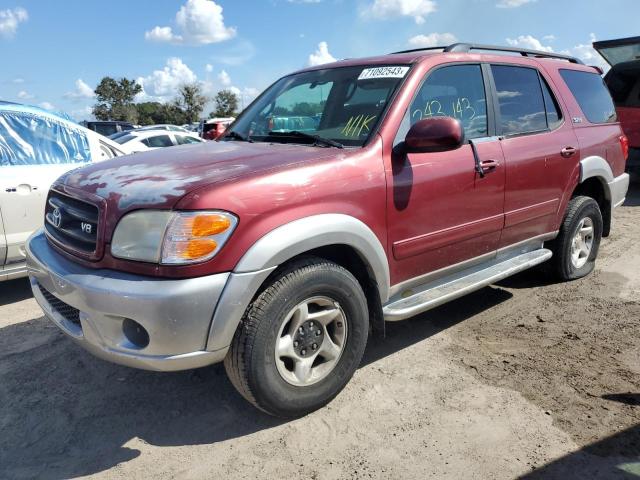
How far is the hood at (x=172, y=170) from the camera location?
2.40 m

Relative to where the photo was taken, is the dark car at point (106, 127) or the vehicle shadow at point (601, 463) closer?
the vehicle shadow at point (601, 463)

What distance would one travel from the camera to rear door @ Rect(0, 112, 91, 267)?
14.5 feet

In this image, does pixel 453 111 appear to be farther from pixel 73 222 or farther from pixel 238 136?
pixel 73 222

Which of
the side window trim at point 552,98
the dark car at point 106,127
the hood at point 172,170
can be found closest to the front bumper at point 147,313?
the hood at point 172,170

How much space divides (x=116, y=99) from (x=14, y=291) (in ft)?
267

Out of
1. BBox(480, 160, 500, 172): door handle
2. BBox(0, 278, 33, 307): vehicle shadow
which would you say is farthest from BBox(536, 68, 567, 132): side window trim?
BBox(0, 278, 33, 307): vehicle shadow

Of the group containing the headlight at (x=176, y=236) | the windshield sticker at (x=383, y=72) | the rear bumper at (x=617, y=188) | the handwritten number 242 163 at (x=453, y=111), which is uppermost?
the windshield sticker at (x=383, y=72)

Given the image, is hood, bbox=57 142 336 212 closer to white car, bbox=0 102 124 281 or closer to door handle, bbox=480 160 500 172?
door handle, bbox=480 160 500 172

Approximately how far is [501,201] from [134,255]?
2478 mm

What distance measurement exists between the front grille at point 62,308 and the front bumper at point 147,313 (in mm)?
102

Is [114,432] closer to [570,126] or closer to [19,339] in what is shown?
[19,339]

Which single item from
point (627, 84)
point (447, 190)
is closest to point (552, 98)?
point (447, 190)

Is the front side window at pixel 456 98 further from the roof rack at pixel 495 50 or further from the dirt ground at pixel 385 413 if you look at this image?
the dirt ground at pixel 385 413

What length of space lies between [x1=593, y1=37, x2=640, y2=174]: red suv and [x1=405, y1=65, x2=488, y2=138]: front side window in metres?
6.67
